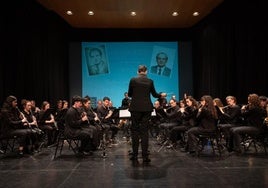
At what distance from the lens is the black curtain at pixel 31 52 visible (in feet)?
35.4

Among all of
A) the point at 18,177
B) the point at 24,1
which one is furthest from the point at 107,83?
the point at 18,177

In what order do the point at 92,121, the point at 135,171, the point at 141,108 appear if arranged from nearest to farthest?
the point at 135,171 → the point at 141,108 → the point at 92,121

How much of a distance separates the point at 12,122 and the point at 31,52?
518 cm

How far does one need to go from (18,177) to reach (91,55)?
37.0ft

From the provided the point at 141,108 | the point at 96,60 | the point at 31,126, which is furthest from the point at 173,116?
the point at 96,60

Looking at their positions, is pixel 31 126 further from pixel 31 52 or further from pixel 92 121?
pixel 31 52

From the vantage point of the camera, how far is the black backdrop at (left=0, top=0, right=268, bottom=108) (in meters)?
10.6

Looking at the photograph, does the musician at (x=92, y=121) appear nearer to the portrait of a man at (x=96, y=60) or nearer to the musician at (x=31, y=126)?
the musician at (x=31, y=126)

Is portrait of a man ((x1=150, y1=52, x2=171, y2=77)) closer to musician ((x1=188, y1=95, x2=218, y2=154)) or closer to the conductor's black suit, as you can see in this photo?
musician ((x1=188, y1=95, x2=218, y2=154))

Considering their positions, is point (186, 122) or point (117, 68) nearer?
point (186, 122)

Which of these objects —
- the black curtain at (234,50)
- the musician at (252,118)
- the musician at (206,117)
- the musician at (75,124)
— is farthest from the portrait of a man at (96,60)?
the musician at (252,118)

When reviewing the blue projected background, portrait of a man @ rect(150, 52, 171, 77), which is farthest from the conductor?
portrait of a man @ rect(150, 52, 171, 77)

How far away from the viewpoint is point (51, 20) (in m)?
14.2

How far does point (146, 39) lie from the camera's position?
665 inches
